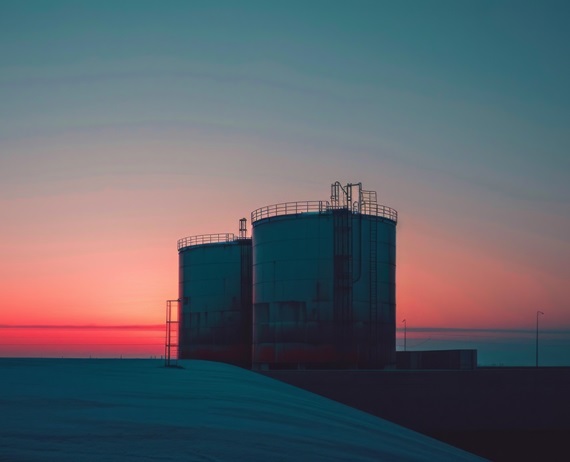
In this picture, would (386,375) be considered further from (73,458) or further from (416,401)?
(73,458)

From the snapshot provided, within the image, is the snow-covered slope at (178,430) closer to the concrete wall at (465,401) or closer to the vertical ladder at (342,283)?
the concrete wall at (465,401)

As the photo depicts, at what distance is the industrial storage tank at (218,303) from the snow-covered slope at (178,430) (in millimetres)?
34030

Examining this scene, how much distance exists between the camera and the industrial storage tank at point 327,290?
3388 centimetres

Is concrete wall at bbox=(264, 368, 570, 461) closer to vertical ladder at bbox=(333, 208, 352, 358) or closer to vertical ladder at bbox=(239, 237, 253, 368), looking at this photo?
vertical ladder at bbox=(333, 208, 352, 358)

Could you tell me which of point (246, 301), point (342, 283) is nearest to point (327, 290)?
point (342, 283)

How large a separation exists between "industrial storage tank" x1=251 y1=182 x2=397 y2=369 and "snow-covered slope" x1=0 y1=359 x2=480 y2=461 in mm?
25384

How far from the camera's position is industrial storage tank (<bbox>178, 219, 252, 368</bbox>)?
1674 inches

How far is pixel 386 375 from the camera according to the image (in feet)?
103

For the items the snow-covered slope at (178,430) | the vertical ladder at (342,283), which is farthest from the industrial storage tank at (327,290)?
the snow-covered slope at (178,430)

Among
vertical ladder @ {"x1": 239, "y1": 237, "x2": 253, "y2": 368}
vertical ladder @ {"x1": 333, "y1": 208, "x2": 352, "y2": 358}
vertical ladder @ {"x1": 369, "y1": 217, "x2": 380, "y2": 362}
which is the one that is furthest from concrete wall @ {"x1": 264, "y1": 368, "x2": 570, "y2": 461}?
vertical ladder @ {"x1": 239, "y1": 237, "x2": 253, "y2": 368}

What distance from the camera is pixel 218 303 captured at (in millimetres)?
43438

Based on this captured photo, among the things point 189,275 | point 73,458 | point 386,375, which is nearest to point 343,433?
point 73,458

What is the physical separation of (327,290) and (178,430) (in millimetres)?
28810

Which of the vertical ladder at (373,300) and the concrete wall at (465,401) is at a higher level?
the vertical ladder at (373,300)
